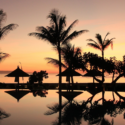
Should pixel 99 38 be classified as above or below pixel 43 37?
above

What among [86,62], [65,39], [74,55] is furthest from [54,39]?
[86,62]

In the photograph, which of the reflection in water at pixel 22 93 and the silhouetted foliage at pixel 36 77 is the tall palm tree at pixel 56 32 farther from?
the silhouetted foliage at pixel 36 77

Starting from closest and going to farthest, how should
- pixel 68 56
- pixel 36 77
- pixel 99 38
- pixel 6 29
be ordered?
pixel 6 29
pixel 68 56
pixel 99 38
pixel 36 77

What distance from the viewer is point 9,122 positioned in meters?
7.07

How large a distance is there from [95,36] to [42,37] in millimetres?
7529

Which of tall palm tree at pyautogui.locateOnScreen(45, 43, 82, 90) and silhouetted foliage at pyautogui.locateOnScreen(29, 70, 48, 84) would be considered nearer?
tall palm tree at pyautogui.locateOnScreen(45, 43, 82, 90)

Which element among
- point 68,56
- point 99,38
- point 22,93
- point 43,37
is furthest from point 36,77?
point 43,37

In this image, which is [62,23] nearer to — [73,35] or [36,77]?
[73,35]

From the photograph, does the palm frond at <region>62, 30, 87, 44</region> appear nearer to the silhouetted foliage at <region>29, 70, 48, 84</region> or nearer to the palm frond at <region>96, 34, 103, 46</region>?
the palm frond at <region>96, 34, 103, 46</region>

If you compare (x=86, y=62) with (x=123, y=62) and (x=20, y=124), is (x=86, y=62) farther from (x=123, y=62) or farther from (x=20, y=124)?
(x=20, y=124)

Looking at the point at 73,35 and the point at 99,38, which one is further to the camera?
the point at 99,38

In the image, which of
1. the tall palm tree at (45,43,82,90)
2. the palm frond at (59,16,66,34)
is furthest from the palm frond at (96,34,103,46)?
the palm frond at (59,16,66,34)

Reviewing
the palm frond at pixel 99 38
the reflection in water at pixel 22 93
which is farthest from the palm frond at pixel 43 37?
the palm frond at pixel 99 38

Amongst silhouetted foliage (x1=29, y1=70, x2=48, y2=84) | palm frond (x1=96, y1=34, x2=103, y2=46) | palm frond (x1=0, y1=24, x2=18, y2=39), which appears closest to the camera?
palm frond (x1=0, y1=24, x2=18, y2=39)
